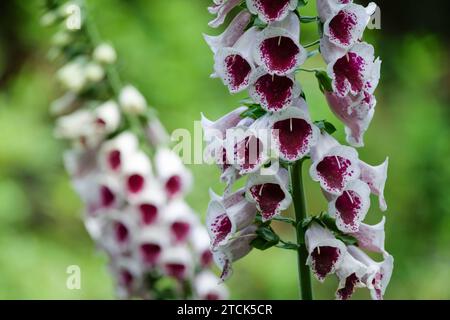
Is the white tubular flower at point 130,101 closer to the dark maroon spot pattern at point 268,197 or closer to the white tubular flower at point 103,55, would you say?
the white tubular flower at point 103,55

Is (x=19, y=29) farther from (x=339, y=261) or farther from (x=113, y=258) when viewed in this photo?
(x=339, y=261)

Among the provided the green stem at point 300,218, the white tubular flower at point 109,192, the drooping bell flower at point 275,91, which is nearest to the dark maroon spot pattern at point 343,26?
the drooping bell flower at point 275,91

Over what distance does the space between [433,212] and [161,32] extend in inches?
74.9

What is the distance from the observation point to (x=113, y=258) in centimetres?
220

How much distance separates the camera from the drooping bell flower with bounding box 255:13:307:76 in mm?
1282

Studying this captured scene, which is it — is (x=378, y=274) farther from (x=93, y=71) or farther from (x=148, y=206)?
(x=93, y=71)

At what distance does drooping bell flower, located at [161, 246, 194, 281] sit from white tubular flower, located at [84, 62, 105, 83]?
19.7 inches

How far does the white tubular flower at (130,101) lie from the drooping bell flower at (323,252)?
3.02ft

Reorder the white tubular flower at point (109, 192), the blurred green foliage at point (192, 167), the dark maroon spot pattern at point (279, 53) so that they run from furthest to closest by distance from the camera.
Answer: the blurred green foliage at point (192, 167), the white tubular flower at point (109, 192), the dark maroon spot pattern at point (279, 53)

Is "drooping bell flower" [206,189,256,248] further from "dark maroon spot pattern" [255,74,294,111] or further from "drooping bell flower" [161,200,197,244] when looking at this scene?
"drooping bell flower" [161,200,197,244]

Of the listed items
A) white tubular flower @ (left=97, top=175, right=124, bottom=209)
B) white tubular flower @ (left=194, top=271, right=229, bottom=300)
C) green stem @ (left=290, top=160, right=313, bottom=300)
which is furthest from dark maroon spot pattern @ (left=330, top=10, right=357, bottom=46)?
white tubular flower @ (left=97, top=175, right=124, bottom=209)

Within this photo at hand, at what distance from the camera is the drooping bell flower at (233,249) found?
4.64ft
